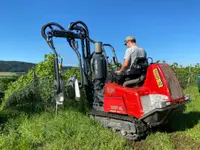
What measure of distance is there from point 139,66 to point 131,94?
0.56 metres

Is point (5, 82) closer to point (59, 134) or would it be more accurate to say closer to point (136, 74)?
point (59, 134)

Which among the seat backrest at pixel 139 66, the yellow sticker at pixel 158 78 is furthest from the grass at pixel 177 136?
the seat backrest at pixel 139 66

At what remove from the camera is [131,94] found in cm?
490

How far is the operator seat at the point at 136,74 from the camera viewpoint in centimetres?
509

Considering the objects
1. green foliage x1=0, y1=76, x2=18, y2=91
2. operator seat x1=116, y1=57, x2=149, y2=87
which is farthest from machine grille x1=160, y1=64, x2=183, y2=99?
green foliage x1=0, y1=76, x2=18, y2=91

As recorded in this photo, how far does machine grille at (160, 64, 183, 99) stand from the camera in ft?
15.9

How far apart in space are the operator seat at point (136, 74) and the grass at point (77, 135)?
1025 millimetres

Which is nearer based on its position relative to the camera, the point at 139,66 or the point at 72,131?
the point at 139,66

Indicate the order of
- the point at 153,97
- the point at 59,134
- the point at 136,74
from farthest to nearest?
the point at 136,74 → the point at 59,134 → the point at 153,97

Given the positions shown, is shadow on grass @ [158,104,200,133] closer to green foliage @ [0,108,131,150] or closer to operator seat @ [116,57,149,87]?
operator seat @ [116,57,149,87]

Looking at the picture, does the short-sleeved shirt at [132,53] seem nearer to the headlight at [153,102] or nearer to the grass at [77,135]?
the headlight at [153,102]

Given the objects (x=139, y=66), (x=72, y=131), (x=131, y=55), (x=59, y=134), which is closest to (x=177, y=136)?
(x=139, y=66)

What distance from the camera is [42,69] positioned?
11.8 meters

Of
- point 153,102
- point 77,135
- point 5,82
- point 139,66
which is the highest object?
point 5,82
